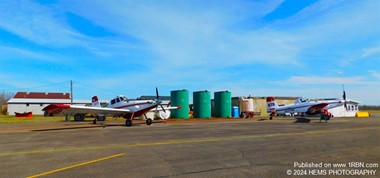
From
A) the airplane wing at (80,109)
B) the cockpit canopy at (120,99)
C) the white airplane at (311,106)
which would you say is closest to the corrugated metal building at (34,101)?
the cockpit canopy at (120,99)

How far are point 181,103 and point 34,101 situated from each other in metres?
57.5

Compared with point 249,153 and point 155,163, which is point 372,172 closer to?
point 249,153

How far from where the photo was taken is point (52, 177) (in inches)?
287

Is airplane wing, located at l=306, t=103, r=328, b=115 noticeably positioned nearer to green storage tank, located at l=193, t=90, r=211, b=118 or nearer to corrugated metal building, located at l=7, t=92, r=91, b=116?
green storage tank, located at l=193, t=90, r=211, b=118

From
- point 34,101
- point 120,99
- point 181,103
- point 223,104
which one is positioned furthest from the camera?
point 34,101

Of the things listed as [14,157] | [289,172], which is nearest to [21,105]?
[14,157]

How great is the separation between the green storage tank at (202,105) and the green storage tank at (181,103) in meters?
2.57

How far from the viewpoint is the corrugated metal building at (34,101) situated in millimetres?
84562

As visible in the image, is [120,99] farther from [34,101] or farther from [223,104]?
[34,101]

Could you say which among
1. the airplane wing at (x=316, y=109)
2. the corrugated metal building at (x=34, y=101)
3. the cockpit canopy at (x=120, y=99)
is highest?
the corrugated metal building at (x=34, y=101)

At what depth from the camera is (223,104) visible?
56.4 meters

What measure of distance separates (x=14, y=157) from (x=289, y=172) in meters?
9.06

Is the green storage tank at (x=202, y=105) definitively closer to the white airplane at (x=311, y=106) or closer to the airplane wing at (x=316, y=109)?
the white airplane at (x=311, y=106)

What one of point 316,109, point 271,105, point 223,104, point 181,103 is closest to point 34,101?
point 181,103
